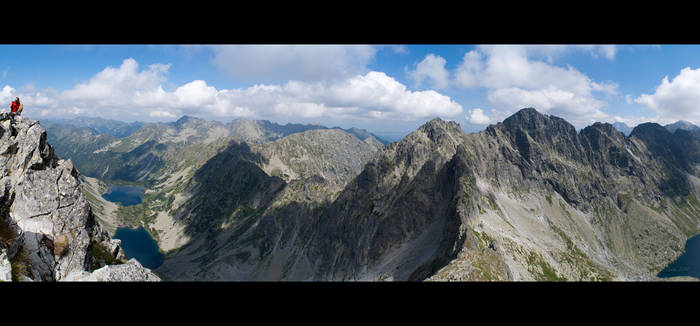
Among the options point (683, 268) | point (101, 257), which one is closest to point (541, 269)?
point (101, 257)

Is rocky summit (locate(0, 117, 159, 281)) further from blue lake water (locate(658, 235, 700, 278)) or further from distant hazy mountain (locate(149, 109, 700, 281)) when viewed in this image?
blue lake water (locate(658, 235, 700, 278))

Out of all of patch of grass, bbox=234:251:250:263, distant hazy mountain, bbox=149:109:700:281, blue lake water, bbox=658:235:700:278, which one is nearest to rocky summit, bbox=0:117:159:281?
distant hazy mountain, bbox=149:109:700:281

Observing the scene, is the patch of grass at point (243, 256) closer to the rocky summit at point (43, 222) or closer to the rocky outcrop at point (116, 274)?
the rocky summit at point (43, 222)

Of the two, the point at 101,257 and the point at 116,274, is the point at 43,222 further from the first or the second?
the point at 116,274

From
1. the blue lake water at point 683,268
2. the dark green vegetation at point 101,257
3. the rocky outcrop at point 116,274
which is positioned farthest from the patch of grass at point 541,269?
the blue lake water at point 683,268
